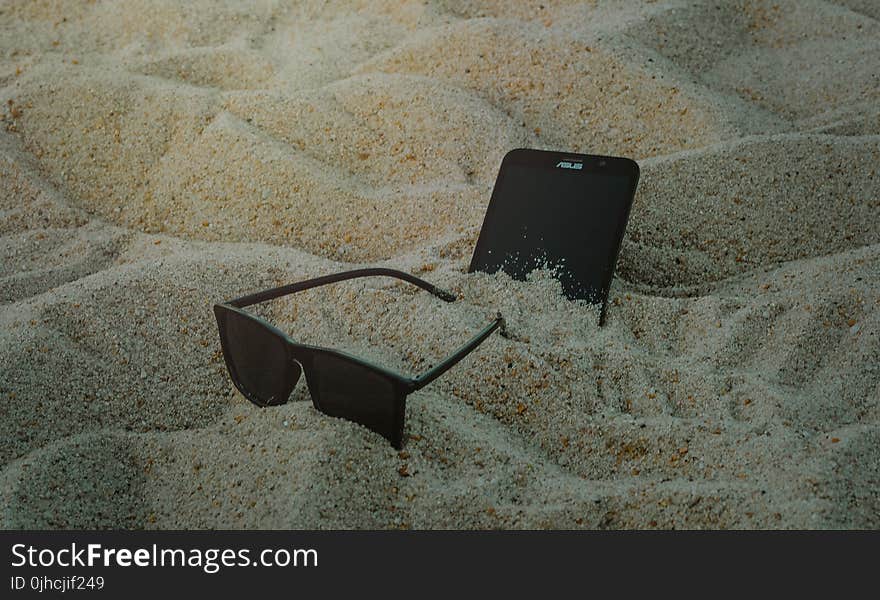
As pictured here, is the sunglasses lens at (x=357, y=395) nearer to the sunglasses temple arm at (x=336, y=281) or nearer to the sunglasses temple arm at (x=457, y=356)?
the sunglasses temple arm at (x=457, y=356)

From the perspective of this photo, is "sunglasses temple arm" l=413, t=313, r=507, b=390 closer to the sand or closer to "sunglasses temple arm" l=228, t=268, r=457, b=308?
the sand

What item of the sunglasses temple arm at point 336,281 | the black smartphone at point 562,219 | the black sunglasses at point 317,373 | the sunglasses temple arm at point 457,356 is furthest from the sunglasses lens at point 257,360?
the black smartphone at point 562,219

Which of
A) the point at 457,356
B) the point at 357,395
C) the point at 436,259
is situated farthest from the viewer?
the point at 436,259

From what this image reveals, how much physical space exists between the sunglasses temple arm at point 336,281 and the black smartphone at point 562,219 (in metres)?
0.15

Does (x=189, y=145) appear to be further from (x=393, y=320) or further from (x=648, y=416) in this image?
(x=648, y=416)

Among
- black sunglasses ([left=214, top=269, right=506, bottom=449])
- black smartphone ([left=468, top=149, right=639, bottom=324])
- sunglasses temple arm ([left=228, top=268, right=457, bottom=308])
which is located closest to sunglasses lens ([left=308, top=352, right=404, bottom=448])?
black sunglasses ([left=214, top=269, right=506, bottom=449])

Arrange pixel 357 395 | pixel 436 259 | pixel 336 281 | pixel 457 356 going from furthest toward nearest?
pixel 436 259
pixel 336 281
pixel 457 356
pixel 357 395

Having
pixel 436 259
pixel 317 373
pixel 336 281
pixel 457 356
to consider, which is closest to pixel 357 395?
pixel 317 373

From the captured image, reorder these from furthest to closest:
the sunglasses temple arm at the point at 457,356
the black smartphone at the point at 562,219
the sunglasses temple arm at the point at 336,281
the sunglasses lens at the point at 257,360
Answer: the black smartphone at the point at 562,219 < the sunglasses temple arm at the point at 336,281 < the sunglasses lens at the point at 257,360 < the sunglasses temple arm at the point at 457,356

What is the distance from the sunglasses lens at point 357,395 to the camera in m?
1.41

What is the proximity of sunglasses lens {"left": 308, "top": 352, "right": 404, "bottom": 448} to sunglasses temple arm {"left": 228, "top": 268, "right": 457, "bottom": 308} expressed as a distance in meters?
0.38

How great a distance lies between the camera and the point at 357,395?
1446mm

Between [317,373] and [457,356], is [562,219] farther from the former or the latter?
[317,373]

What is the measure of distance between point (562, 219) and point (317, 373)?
82 cm
